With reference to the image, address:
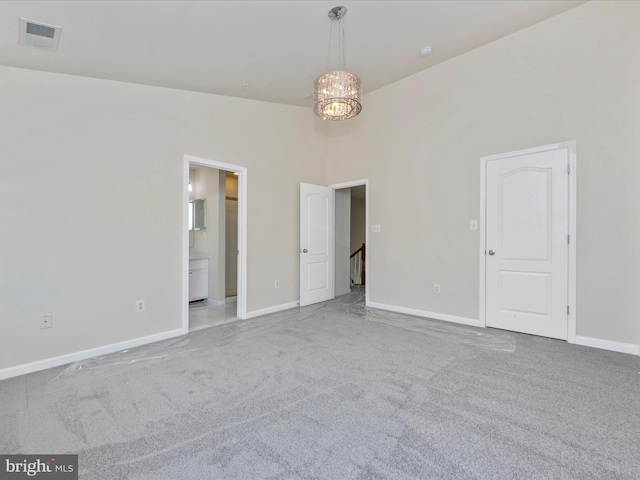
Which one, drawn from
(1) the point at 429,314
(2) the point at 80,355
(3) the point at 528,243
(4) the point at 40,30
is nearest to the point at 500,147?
(3) the point at 528,243

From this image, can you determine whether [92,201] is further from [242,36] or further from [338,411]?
[338,411]

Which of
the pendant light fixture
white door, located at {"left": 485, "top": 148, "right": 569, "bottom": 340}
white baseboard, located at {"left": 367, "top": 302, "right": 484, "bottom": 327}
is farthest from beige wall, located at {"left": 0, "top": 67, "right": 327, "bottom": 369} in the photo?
white door, located at {"left": 485, "top": 148, "right": 569, "bottom": 340}

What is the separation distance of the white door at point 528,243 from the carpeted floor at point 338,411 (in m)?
0.40

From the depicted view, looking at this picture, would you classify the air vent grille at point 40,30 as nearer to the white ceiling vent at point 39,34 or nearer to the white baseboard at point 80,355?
the white ceiling vent at point 39,34

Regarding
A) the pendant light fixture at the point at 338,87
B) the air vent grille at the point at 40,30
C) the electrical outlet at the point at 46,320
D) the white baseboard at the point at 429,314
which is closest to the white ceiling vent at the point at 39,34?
A: the air vent grille at the point at 40,30

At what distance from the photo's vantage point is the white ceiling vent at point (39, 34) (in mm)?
2109

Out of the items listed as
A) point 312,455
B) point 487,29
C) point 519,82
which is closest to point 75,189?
point 312,455

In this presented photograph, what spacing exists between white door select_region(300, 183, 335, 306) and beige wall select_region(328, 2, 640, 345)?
22.8 inches

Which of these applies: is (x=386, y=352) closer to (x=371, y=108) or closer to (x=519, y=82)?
(x=519, y=82)

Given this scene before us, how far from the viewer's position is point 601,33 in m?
2.94

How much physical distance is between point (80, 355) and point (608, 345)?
5106 mm

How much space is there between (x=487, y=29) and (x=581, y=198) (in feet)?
6.86

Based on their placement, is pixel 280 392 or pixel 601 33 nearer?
pixel 280 392

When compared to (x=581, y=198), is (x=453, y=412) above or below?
below
